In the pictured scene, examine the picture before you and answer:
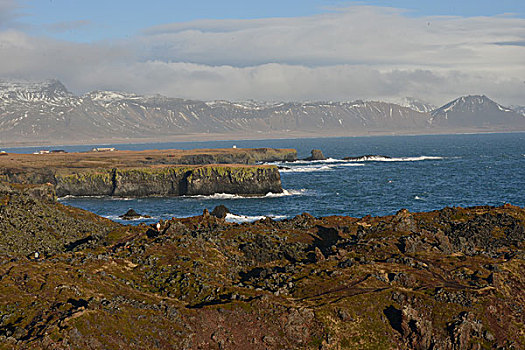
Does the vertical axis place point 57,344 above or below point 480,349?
above

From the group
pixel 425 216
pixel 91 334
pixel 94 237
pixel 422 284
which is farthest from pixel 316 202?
pixel 91 334

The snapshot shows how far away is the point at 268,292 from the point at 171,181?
115827 mm

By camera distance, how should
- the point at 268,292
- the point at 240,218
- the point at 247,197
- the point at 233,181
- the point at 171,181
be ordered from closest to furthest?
the point at 268,292, the point at 240,218, the point at 247,197, the point at 233,181, the point at 171,181

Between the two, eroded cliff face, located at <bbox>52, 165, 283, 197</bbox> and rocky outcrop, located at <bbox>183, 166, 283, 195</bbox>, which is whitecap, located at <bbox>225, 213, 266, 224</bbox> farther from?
eroded cliff face, located at <bbox>52, 165, 283, 197</bbox>

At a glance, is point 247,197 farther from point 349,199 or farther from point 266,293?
point 266,293

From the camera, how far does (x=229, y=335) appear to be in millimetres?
32781

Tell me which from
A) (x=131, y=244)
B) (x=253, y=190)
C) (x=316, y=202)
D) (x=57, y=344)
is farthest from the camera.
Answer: (x=253, y=190)

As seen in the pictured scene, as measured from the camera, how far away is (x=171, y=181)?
150 meters

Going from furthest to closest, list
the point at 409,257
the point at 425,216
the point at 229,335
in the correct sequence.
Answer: the point at 425,216 < the point at 409,257 < the point at 229,335

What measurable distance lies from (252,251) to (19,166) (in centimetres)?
14168

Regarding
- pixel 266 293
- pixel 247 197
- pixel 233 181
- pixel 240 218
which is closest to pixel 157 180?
pixel 233 181

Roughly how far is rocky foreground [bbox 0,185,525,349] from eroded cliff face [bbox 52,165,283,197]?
9182cm

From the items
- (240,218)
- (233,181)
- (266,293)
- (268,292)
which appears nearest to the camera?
(266,293)

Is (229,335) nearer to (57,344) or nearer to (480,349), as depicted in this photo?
(57,344)
